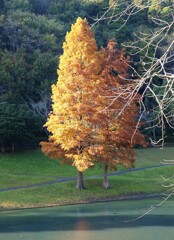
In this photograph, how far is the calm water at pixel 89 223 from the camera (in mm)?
18641

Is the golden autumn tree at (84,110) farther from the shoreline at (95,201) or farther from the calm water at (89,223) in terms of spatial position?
the calm water at (89,223)

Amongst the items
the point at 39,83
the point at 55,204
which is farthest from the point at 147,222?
the point at 39,83

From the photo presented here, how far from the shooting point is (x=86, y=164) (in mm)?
28641

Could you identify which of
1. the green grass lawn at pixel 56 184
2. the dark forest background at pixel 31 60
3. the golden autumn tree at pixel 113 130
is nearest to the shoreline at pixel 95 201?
the green grass lawn at pixel 56 184

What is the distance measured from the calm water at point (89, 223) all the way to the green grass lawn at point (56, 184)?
1588mm

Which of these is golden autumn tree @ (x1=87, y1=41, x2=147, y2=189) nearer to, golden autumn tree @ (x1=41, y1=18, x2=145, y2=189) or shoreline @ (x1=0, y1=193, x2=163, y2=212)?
golden autumn tree @ (x1=41, y1=18, x2=145, y2=189)

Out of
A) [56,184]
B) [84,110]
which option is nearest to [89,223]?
[84,110]

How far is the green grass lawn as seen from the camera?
91.2ft

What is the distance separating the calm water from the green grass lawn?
1588 millimetres

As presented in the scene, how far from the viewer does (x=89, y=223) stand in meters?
21.3

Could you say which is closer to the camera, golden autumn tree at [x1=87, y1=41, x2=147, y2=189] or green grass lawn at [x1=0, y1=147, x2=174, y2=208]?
green grass lawn at [x1=0, y1=147, x2=174, y2=208]

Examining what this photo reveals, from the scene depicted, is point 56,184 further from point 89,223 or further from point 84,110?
point 89,223

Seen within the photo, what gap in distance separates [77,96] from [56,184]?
5.27 metres

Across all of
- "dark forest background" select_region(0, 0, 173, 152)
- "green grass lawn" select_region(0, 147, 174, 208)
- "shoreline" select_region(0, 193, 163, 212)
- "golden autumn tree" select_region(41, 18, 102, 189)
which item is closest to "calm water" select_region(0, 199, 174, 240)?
"shoreline" select_region(0, 193, 163, 212)
